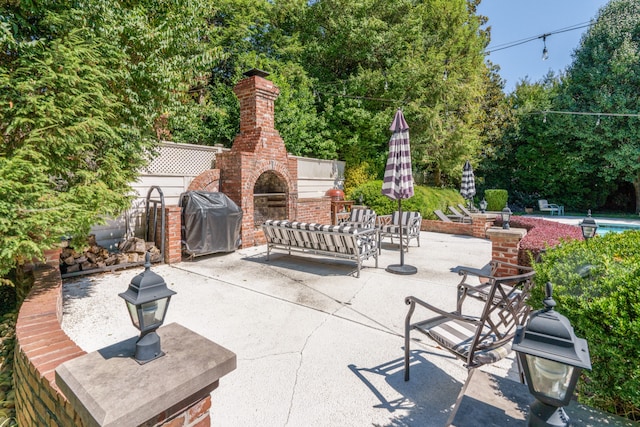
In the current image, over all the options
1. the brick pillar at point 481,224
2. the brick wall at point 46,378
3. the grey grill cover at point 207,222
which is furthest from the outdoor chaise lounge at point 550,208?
the brick wall at point 46,378

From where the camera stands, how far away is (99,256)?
5871mm

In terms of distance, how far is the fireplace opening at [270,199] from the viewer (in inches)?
375

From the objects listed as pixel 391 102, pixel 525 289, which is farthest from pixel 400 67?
pixel 525 289

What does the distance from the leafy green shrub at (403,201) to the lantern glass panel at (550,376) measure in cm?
1007

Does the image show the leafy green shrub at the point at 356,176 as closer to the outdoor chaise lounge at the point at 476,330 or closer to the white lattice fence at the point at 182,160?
the white lattice fence at the point at 182,160

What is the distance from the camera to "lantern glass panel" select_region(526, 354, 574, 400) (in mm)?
1105

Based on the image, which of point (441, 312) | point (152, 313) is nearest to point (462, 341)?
point (441, 312)

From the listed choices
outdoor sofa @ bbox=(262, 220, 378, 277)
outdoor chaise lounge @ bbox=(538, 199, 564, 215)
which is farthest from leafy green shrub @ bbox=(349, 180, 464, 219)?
outdoor chaise lounge @ bbox=(538, 199, 564, 215)

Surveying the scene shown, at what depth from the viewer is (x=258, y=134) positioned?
27.2ft

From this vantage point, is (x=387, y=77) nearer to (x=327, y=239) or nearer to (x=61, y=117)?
(x=327, y=239)

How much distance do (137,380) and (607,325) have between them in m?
2.37

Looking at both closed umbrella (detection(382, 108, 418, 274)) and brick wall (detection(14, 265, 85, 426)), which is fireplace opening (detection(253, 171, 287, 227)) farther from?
brick wall (detection(14, 265, 85, 426))

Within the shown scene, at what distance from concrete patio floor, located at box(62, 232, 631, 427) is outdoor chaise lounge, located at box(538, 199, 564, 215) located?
1516cm

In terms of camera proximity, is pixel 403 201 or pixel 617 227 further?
pixel 617 227
